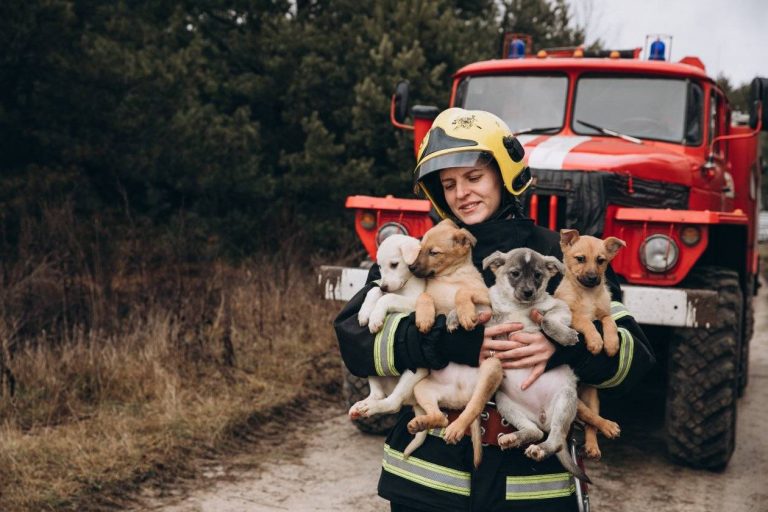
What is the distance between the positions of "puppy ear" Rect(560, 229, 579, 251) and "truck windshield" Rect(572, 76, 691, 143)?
11.9 ft

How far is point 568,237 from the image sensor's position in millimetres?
2959

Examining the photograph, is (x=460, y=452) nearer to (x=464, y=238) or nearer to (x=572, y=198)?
(x=464, y=238)

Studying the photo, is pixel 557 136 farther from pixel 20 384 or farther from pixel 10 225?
pixel 10 225

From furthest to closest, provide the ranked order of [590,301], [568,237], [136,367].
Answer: [136,367], [568,237], [590,301]

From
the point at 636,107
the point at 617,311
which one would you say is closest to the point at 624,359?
the point at 617,311

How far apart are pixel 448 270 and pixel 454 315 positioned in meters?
0.31

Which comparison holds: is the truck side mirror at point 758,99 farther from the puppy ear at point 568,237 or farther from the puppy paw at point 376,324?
the puppy paw at point 376,324

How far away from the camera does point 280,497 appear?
493cm

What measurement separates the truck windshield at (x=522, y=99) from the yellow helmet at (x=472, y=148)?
150 inches

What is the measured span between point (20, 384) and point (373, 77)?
771 cm

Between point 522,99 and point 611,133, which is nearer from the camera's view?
point 611,133

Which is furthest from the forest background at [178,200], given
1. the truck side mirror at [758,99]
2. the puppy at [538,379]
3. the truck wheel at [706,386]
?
the truck side mirror at [758,99]

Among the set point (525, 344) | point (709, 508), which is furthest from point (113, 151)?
point (525, 344)

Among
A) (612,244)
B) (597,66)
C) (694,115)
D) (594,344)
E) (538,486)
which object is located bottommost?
(538,486)
